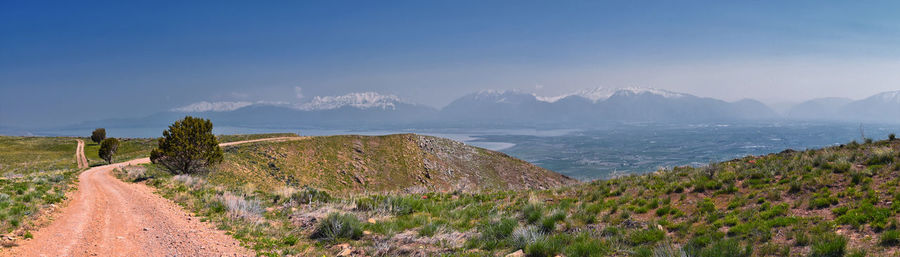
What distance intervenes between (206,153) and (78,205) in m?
15.2

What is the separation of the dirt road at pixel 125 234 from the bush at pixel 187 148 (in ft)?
42.1

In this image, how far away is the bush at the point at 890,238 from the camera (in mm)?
6688

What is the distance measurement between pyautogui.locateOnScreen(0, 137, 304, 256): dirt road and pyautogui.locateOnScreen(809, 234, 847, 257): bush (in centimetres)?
1210

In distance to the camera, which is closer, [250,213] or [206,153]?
[250,213]

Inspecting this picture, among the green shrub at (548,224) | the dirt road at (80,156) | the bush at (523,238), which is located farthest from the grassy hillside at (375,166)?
the bush at (523,238)

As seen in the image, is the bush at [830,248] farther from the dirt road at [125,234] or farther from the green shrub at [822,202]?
the dirt road at [125,234]

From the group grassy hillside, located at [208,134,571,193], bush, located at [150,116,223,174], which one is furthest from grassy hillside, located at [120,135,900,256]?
grassy hillside, located at [208,134,571,193]

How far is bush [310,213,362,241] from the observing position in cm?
981

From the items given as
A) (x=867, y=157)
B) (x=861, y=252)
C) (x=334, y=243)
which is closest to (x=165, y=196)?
(x=334, y=243)

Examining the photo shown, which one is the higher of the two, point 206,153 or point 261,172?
point 206,153

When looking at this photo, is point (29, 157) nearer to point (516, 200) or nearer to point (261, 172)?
point (261, 172)

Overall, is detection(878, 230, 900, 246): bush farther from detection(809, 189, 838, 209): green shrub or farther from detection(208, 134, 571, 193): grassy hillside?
detection(208, 134, 571, 193): grassy hillside

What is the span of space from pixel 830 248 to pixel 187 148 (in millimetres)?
32518

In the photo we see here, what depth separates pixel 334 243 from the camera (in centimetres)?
948
